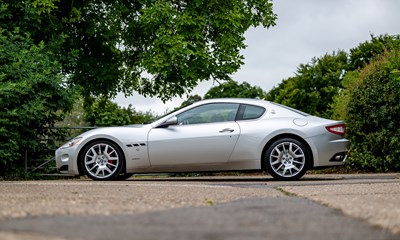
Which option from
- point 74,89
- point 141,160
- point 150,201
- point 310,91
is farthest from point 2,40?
point 310,91

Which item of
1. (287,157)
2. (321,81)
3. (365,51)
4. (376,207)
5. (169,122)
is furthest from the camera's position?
(321,81)

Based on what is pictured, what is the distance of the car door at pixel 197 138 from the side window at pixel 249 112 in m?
0.10

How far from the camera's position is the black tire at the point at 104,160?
11.4 meters

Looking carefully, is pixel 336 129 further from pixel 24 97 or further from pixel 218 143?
pixel 24 97

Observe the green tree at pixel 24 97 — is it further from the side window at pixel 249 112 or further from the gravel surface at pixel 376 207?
the gravel surface at pixel 376 207

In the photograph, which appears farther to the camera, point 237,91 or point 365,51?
point 237,91

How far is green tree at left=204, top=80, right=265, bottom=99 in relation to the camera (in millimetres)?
70312

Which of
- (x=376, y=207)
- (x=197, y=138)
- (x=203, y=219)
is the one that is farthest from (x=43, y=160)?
(x=203, y=219)

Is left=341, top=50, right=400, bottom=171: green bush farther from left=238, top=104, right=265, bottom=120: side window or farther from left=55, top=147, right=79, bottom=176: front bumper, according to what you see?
left=55, top=147, right=79, bottom=176: front bumper

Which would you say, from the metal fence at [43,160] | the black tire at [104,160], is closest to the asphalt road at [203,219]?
the black tire at [104,160]

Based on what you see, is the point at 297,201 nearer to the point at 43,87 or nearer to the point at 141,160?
the point at 141,160

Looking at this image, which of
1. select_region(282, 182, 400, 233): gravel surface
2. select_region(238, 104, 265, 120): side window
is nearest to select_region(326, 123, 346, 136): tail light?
select_region(238, 104, 265, 120): side window

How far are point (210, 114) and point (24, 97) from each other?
487 cm

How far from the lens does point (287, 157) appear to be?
10.9 meters
